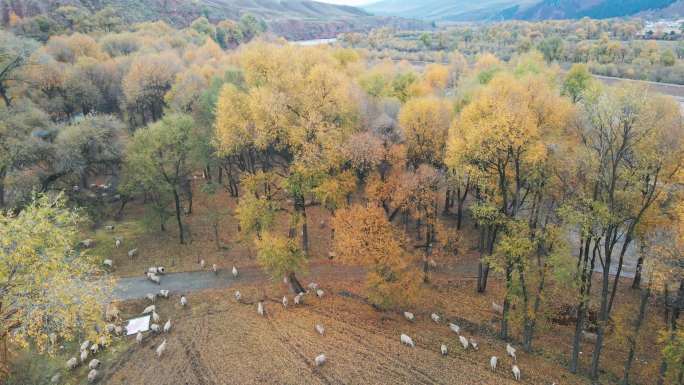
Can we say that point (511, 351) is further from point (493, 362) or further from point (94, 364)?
point (94, 364)

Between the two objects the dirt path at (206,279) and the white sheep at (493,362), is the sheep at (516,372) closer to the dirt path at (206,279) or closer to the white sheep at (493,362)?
the white sheep at (493,362)

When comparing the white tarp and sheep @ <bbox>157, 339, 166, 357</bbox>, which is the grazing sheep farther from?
the white tarp

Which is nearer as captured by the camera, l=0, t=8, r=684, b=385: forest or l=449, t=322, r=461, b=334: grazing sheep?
l=0, t=8, r=684, b=385: forest

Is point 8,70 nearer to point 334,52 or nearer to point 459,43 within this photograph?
point 334,52

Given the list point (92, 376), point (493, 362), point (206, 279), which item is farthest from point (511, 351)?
point (92, 376)

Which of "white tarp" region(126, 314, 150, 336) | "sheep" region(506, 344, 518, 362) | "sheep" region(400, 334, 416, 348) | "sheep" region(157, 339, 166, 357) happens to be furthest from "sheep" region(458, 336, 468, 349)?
"white tarp" region(126, 314, 150, 336)

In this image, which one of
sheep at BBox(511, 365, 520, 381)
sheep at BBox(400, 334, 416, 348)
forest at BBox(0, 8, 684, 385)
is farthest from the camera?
sheep at BBox(400, 334, 416, 348)
